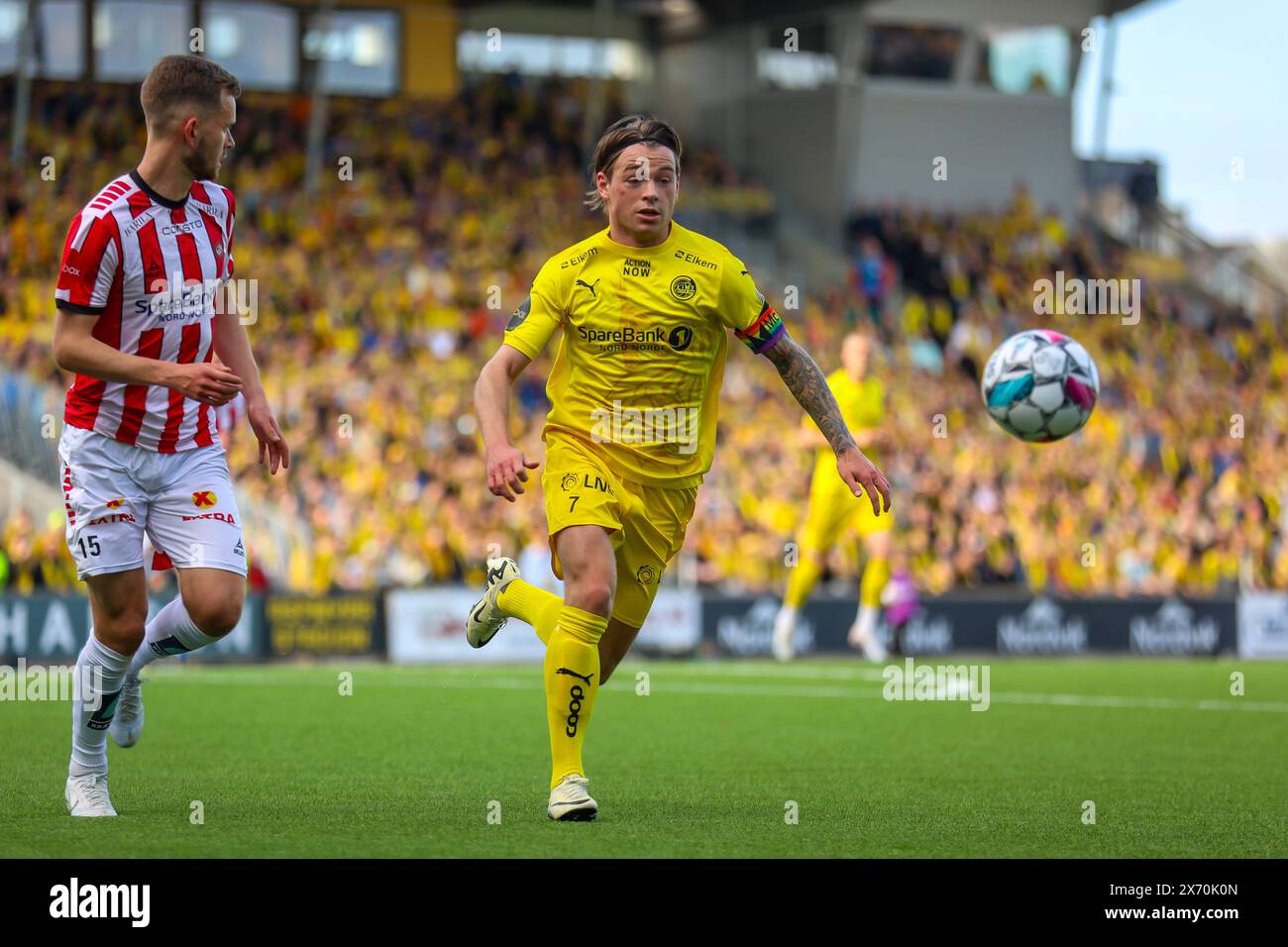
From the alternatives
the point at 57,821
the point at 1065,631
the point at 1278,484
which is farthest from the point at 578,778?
the point at 1278,484

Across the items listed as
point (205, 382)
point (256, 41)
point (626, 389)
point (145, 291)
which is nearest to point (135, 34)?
point (256, 41)

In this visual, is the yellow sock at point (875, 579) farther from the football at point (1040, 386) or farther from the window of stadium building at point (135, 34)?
the window of stadium building at point (135, 34)

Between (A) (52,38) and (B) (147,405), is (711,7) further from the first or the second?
(B) (147,405)

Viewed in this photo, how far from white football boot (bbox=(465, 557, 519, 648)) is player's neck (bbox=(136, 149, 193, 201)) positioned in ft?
6.77

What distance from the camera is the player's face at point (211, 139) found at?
22.0 feet

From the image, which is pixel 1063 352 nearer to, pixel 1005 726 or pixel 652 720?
pixel 1005 726

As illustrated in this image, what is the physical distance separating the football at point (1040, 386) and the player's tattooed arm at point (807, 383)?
3.97m

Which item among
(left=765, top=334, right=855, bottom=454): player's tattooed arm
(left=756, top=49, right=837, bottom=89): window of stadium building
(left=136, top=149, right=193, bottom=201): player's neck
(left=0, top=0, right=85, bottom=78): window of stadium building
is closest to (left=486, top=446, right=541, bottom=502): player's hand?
(left=765, top=334, right=855, bottom=454): player's tattooed arm

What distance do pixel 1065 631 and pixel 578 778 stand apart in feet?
54.7

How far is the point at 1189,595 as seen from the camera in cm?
2353

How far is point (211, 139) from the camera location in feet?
22.1
